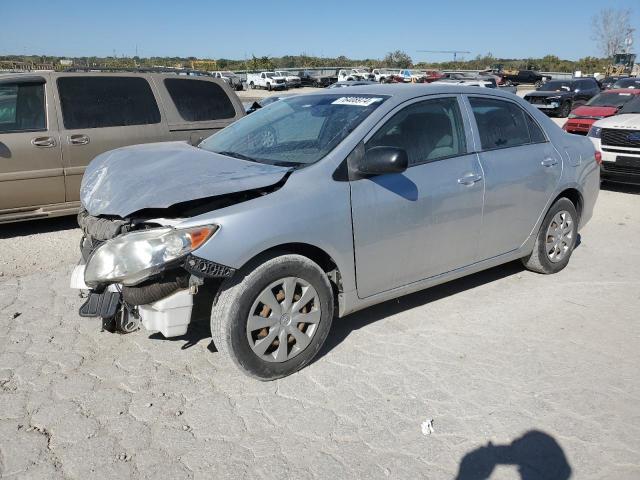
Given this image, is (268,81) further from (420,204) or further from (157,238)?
(157,238)

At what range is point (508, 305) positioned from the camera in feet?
15.5

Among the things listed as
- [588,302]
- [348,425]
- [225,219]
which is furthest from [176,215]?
[588,302]

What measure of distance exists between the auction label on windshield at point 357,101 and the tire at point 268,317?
50.9 inches

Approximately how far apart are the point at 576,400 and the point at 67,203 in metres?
5.38

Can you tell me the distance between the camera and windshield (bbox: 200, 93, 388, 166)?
12.4ft

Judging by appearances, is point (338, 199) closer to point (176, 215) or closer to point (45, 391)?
point (176, 215)

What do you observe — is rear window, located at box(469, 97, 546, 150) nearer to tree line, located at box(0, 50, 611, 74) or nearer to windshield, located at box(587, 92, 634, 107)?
windshield, located at box(587, 92, 634, 107)

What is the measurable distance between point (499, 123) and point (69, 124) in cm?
452

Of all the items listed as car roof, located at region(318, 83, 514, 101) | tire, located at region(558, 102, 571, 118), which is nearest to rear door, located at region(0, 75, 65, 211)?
car roof, located at region(318, 83, 514, 101)

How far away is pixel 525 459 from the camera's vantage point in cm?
285

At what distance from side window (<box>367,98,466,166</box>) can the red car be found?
10.3 meters

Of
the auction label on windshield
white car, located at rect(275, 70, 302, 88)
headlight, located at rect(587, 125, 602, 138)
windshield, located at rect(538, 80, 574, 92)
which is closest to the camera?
the auction label on windshield

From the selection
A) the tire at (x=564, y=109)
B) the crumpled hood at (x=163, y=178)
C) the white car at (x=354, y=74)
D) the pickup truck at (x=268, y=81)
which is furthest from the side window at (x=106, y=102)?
the white car at (x=354, y=74)

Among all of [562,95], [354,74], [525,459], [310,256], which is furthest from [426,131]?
[354,74]
